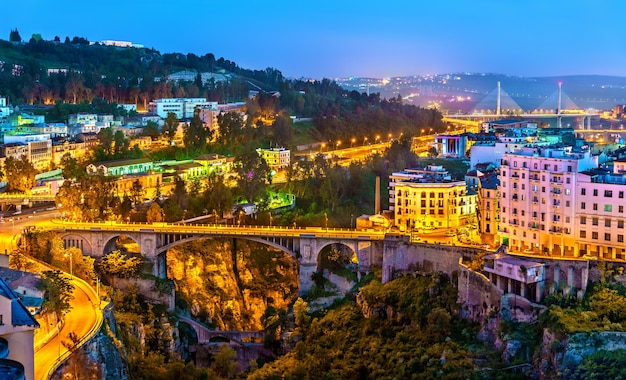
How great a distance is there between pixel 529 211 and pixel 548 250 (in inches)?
69.3

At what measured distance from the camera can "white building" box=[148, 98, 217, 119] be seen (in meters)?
75.1

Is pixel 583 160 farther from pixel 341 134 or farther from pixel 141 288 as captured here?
pixel 341 134

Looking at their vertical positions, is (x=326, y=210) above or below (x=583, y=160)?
below

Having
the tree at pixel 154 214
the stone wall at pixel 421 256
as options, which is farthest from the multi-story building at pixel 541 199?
the tree at pixel 154 214

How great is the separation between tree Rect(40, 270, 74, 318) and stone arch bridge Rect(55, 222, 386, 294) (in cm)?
1093

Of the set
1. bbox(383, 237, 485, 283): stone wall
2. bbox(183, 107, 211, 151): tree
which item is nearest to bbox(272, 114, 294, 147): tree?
bbox(183, 107, 211, 151): tree

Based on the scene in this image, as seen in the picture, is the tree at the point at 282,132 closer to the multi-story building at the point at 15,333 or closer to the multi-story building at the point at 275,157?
the multi-story building at the point at 275,157

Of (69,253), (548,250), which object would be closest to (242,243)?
(69,253)

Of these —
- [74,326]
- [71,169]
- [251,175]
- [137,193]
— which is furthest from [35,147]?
[74,326]

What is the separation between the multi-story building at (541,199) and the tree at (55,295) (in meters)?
17.6

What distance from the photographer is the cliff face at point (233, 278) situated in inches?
1713

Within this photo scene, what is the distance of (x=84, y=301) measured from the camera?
32094 mm

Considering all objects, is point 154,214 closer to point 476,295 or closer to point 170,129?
point 476,295

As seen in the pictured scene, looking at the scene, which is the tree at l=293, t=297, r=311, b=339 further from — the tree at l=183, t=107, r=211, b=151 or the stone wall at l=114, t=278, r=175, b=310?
the tree at l=183, t=107, r=211, b=151
